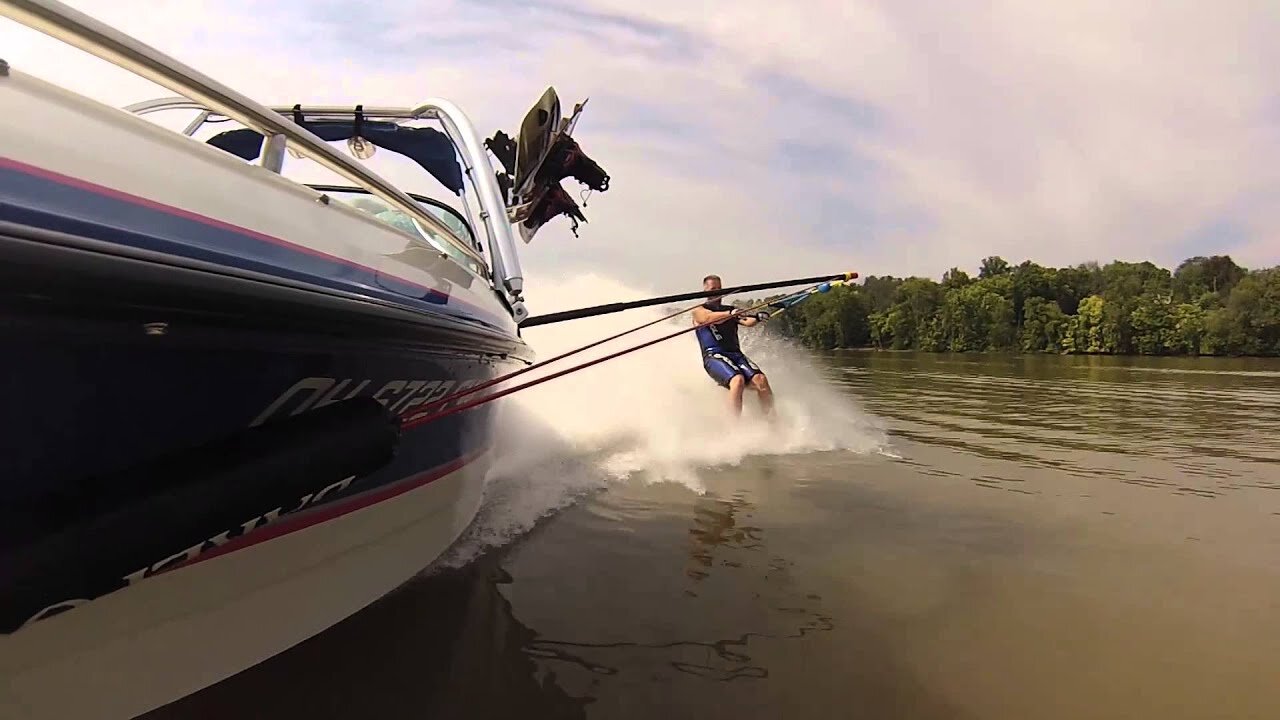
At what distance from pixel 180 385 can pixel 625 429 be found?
21.1 ft

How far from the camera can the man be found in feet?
28.5

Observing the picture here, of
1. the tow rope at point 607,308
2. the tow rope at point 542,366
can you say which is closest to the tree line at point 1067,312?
the tow rope at point 542,366

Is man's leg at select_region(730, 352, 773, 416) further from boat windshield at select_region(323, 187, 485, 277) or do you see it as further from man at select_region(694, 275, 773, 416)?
boat windshield at select_region(323, 187, 485, 277)

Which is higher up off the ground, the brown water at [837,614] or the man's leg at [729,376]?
the man's leg at [729,376]

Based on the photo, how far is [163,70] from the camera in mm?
1946

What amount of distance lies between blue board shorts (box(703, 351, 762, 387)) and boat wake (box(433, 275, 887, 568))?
0.48 metres

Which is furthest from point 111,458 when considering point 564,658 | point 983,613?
point 983,613

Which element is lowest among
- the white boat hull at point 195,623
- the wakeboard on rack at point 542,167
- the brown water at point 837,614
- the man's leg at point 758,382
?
the brown water at point 837,614

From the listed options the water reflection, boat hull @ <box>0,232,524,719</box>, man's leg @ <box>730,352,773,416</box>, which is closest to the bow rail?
boat hull @ <box>0,232,524,719</box>

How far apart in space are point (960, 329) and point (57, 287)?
89.0m

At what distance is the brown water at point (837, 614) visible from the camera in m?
2.59

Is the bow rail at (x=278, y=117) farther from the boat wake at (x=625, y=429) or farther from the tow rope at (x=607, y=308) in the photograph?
the boat wake at (x=625, y=429)

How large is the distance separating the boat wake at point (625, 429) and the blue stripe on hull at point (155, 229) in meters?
2.22

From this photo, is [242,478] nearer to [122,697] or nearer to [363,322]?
[363,322]
